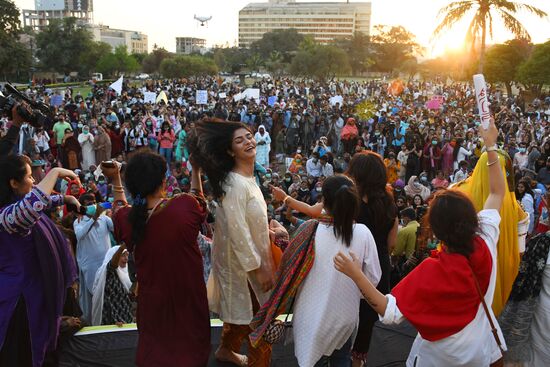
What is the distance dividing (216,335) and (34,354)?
1.34 metres

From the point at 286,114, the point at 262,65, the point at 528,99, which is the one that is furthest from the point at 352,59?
the point at 286,114

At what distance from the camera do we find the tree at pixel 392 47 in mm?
69500

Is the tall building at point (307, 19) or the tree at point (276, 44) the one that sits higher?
the tall building at point (307, 19)

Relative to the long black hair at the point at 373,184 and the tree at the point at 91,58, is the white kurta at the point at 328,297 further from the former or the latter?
the tree at the point at 91,58

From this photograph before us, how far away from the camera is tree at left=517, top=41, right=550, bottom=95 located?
30.6m

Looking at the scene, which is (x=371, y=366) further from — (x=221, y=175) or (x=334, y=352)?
(x=221, y=175)

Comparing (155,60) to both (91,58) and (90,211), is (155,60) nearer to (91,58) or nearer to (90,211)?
(91,58)

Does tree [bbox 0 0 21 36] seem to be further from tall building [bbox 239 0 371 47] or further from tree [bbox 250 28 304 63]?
tall building [bbox 239 0 371 47]

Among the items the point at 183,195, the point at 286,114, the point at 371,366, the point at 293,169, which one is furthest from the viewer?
the point at 286,114

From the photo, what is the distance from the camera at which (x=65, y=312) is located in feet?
12.4

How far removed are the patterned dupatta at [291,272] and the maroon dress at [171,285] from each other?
32 centimetres

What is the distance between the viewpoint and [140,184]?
2611mm

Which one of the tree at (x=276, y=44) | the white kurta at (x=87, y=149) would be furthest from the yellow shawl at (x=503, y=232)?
the tree at (x=276, y=44)

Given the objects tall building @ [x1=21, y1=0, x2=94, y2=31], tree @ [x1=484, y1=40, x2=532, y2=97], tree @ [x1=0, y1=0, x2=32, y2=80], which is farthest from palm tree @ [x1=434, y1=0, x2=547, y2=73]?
tall building @ [x1=21, y1=0, x2=94, y2=31]
